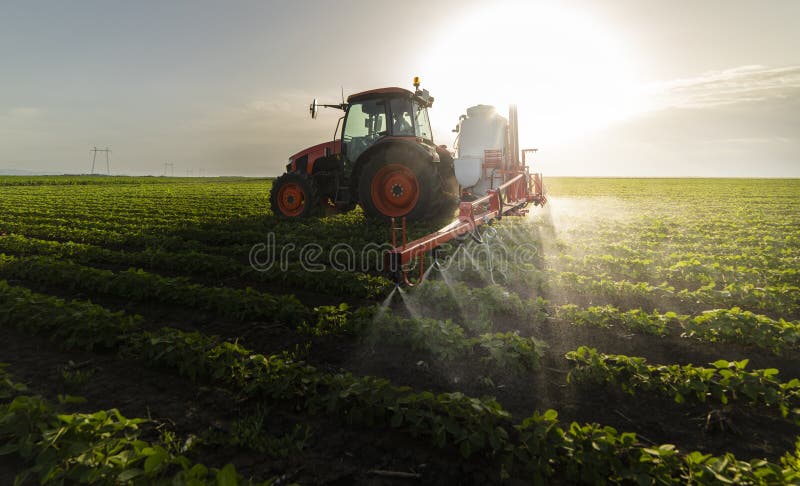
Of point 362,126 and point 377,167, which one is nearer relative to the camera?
point 377,167

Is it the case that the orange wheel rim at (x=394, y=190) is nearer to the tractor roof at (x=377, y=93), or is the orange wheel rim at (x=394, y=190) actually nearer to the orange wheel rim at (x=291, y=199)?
the tractor roof at (x=377, y=93)

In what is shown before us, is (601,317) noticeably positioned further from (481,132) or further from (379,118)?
(481,132)

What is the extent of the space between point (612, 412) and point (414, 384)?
4.84ft

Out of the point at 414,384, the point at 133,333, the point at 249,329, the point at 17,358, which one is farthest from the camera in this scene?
the point at 249,329

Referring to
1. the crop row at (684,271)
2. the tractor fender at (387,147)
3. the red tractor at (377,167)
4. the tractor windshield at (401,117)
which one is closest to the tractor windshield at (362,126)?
the red tractor at (377,167)

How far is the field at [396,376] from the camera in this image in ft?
7.90

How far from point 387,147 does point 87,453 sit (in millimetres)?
8155

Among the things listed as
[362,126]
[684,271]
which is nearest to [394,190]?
[362,126]

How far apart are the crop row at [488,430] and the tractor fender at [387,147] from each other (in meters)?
6.56

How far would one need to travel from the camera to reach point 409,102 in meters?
10.1

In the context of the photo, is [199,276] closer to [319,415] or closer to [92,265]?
[92,265]

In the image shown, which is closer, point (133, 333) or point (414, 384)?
point (414, 384)

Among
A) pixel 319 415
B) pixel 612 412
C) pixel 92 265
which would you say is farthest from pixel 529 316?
pixel 92 265

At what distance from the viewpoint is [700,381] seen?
3211mm
